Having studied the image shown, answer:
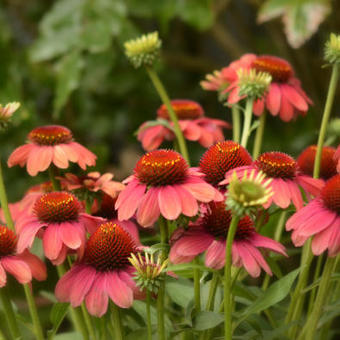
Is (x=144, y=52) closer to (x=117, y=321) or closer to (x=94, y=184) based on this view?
(x=94, y=184)

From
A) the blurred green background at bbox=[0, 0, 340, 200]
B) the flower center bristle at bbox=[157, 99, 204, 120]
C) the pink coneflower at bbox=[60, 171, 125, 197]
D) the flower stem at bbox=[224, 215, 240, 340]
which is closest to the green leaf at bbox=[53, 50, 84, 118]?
the blurred green background at bbox=[0, 0, 340, 200]

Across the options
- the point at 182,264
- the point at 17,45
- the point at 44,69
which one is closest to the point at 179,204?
the point at 182,264

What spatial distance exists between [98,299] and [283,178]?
162 millimetres

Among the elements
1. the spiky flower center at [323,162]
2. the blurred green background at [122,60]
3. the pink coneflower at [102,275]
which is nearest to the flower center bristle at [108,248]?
the pink coneflower at [102,275]

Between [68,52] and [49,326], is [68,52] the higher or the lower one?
the higher one

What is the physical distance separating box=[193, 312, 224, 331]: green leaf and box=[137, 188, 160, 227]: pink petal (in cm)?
8

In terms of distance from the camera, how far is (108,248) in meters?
0.43

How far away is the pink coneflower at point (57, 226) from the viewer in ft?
1.44

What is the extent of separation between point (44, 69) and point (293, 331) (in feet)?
3.21

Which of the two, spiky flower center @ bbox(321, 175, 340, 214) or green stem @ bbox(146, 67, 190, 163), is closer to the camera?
spiky flower center @ bbox(321, 175, 340, 214)

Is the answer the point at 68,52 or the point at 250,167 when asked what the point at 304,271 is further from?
the point at 68,52

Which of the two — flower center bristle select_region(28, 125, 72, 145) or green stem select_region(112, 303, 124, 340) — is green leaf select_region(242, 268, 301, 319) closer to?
green stem select_region(112, 303, 124, 340)

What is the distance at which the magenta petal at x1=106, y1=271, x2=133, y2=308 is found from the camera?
0.41 metres

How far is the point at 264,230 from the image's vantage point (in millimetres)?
628
